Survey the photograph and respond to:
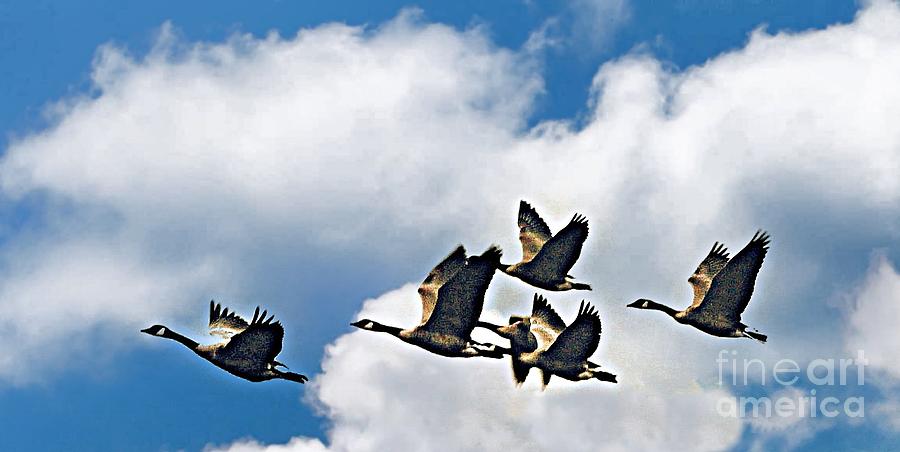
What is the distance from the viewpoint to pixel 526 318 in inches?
2682

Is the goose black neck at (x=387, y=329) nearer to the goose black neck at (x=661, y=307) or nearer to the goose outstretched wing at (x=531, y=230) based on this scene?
the goose outstretched wing at (x=531, y=230)

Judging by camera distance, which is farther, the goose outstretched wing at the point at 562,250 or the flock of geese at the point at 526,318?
the goose outstretched wing at the point at 562,250

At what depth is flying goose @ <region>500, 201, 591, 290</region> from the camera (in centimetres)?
6894

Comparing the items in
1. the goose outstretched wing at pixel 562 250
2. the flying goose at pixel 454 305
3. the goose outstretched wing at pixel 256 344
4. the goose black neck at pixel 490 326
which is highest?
the goose outstretched wing at pixel 562 250

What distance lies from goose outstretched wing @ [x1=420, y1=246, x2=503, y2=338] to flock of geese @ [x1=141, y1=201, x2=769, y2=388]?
42mm

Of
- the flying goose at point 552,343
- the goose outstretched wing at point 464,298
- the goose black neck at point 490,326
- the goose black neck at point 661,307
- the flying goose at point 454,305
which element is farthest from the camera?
the goose black neck at point 661,307

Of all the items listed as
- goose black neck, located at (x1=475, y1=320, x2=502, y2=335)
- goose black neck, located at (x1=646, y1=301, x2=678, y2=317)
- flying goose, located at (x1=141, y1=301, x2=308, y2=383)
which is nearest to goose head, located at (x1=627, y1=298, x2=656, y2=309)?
goose black neck, located at (x1=646, y1=301, x2=678, y2=317)

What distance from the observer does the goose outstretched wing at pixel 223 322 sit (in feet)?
225

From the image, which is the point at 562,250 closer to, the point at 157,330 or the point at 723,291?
the point at 723,291

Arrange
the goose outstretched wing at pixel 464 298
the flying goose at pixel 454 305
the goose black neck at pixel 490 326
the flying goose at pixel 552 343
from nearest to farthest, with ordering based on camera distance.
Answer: the goose outstretched wing at pixel 464 298 → the flying goose at pixel 454 305 → the flying goose at pixel 552 343 → the goose black neck at pixel 490 326

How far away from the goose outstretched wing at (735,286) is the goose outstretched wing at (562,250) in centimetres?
661

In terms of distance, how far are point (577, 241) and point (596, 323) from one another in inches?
360

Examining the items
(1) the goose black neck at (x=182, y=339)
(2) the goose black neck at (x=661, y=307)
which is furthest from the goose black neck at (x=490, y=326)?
(1) the goose black neck at (x=182, y=339)

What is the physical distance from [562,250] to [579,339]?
8741 millimetres
